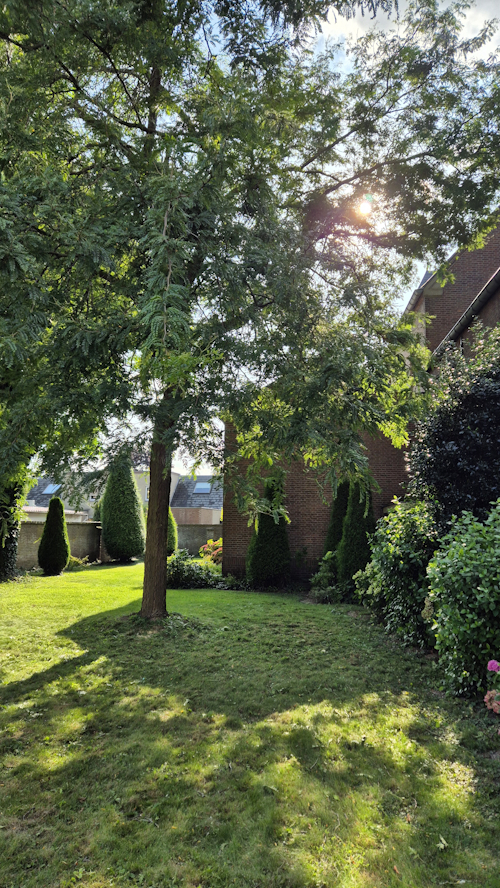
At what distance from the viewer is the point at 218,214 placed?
16.0 feet

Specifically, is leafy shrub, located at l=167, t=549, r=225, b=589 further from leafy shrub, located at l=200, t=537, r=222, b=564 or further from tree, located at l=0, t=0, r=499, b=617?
tree, located at l=0, t=0, r=499, b=617

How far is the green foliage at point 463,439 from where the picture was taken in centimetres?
602

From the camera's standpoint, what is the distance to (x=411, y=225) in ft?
25.4

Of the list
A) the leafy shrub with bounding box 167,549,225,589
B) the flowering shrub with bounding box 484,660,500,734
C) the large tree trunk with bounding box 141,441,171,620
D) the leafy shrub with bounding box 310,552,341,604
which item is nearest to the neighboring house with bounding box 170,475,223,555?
the leafy shrub with bounding box 167,549,225,589

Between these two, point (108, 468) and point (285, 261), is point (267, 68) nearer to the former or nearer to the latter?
point (285, 261)

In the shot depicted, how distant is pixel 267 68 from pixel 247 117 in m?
1.04

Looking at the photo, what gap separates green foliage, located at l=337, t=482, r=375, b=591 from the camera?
10500mm

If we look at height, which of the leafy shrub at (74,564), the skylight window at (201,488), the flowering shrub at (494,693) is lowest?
the leafy shrub at (74,564)

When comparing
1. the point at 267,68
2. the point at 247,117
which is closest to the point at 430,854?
the point at 247,117

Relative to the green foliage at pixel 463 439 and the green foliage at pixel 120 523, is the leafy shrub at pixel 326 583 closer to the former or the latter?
the green foliage at pixel 463 439

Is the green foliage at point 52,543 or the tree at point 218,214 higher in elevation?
the tree at point 218,214

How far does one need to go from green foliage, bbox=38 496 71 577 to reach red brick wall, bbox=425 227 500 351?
11877mm

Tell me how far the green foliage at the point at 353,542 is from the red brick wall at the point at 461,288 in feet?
21.2

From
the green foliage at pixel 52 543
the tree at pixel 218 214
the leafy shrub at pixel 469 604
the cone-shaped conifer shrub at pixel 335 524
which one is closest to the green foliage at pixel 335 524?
the cone-shaped conifer shrub at pixel 335 524
